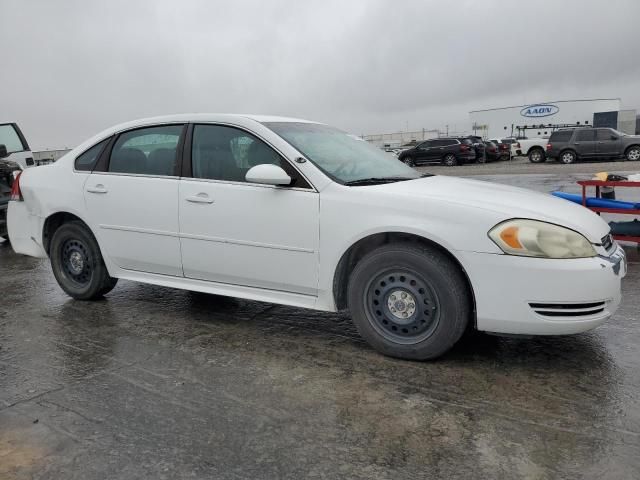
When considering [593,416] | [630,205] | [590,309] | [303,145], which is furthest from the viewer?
[630,205]

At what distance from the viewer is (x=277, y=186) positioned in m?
3.76

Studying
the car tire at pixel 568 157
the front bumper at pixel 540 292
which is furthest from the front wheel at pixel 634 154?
the front bumper at pixel 540 292

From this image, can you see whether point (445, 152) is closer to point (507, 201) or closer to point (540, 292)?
point (507, 201)

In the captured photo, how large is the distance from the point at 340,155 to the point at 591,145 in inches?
942

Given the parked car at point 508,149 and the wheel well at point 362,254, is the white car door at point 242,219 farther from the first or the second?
the parked car at point 508,149

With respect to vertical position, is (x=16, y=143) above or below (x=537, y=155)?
above

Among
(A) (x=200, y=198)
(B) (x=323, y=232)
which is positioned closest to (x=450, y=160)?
(A) (x=200, y=198)

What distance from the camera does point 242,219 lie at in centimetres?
387

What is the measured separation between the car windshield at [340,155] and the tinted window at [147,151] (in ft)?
2.71

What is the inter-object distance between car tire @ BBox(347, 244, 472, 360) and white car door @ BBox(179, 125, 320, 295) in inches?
14.7

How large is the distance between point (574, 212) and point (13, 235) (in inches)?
190

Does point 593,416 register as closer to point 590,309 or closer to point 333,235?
point 590,309

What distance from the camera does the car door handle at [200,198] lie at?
4023 millimetres

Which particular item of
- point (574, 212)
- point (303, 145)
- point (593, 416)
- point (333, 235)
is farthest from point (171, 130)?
point (593, 416)
